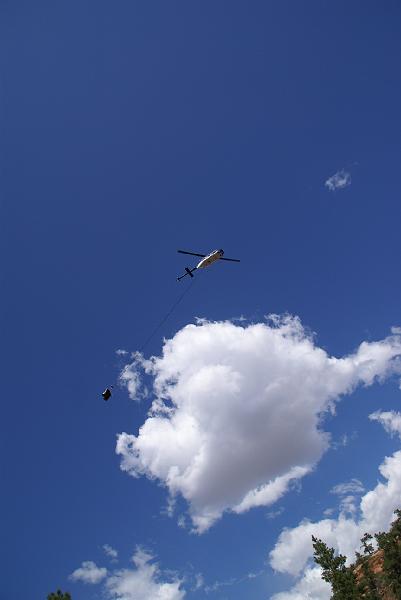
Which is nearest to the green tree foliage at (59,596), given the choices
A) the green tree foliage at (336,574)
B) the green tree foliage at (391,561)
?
the green tree foliage at (336,574)

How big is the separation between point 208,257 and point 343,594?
5438 centimetres

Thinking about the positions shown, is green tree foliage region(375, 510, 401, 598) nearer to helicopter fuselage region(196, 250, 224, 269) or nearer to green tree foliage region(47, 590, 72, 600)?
green tree foliage region(47, 590, 72, 600)

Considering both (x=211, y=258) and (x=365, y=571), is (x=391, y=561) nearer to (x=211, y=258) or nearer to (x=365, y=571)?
(x=365, y=571)

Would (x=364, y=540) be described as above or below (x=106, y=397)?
below

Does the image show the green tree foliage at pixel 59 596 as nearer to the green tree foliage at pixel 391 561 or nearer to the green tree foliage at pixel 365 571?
the green tree foliage at pixel 365 571

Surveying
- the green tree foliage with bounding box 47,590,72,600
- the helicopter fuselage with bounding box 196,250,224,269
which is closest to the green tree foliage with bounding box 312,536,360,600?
the green tree foliage with bounding box 47,590,72,600

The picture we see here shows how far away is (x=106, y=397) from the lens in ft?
91.2

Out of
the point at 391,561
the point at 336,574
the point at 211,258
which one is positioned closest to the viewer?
the point at 211,258

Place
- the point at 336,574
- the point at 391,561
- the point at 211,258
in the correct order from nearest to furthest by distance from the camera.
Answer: the point at 211,258 → the point at 336,574 → the point at 391,561

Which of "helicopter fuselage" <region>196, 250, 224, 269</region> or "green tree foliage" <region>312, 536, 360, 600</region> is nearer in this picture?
"helicopter fuselage" <region>196, 250, 224, 269</region>

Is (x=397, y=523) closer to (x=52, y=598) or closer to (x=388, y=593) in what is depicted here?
(x=388, y=593)

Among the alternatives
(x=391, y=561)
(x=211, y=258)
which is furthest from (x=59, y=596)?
(x=391, y=561)

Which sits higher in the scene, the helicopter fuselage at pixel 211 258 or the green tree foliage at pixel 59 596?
the helicopter fuselage at pixel 211 258

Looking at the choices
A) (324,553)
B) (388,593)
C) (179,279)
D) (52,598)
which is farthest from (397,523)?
(179,279)
